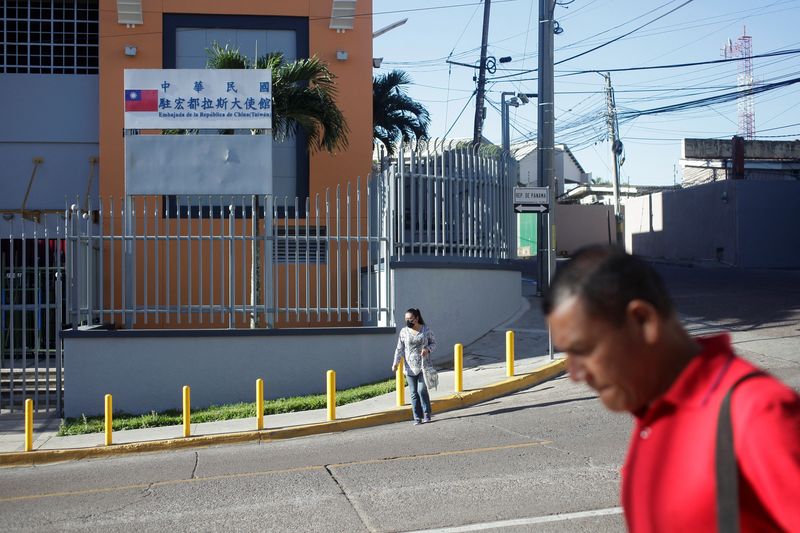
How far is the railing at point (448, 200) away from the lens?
16.1 meters

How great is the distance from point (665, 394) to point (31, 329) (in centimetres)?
1568

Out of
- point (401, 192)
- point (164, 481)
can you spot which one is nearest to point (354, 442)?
point (164, 481)

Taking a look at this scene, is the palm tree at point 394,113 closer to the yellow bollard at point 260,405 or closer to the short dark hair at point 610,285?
the yellow bollard at point 260,405

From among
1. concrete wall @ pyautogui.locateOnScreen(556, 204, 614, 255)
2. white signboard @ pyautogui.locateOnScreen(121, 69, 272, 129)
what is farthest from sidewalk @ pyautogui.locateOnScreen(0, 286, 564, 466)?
concrete wall @ pyautogui.locateOnScreen(556, 204, 614, 255)

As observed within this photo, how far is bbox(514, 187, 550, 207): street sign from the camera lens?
49.9 ft

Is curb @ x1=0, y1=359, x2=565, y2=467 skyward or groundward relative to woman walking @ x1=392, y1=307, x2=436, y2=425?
groundward

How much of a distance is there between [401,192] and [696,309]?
7.63m

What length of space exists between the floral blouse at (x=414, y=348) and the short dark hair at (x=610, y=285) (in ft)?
32.1

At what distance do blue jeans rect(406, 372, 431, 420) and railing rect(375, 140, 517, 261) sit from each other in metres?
4.42

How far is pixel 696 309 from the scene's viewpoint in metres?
19.5

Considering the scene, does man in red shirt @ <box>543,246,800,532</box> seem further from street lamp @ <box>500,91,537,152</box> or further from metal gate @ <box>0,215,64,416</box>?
street lamp @ <box>500,91,537,152</box>

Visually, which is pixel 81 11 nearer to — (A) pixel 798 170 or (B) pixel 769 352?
(B) pixel 769 352

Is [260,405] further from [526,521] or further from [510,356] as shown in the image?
[526,521]

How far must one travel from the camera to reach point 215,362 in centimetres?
1487
